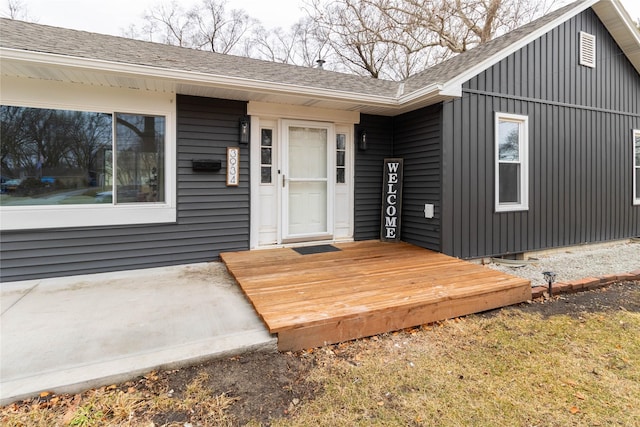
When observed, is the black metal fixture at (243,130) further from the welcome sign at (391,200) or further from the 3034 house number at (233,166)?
the welcome sign at (391,200)

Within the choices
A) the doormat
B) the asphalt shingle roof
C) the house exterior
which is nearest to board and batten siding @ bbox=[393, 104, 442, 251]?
the house exterior

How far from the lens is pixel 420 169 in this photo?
5.00 m

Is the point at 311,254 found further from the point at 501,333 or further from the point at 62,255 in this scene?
the point at 62,255

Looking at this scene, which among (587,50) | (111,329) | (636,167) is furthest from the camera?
(636,167)

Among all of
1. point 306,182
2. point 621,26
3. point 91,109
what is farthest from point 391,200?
point 621,26

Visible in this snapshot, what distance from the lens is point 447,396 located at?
6.32 feet

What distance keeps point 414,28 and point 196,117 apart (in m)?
11.2

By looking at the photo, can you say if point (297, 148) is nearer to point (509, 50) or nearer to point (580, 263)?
point (509, 50)

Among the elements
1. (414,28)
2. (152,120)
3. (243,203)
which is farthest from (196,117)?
(414,28)

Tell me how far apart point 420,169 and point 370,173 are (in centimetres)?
85

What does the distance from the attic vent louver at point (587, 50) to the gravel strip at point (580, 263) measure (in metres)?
3.18

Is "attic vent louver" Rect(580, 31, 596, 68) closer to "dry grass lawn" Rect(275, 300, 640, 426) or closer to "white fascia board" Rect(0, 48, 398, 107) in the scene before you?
"white fascia board" Rect(0, 48, 398, 107)

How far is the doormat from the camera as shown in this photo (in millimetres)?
4707

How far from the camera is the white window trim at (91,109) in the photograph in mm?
3592
